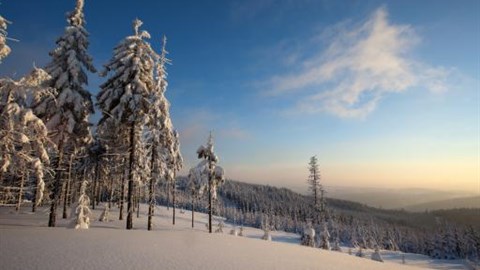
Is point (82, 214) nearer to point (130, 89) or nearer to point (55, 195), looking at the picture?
point (55, 195)

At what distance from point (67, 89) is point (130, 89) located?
397 centimetres

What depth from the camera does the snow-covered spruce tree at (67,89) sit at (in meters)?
21.7

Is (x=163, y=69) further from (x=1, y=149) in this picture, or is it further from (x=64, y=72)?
(x=1, y=149)

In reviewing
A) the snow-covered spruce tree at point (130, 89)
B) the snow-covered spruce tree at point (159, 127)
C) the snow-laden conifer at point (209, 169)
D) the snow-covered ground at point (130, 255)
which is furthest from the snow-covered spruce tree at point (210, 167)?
the snow-covered ground at point (130, 255)

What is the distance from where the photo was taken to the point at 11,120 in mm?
10852

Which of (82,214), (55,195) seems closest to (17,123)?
(82,214)

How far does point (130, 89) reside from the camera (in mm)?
22562

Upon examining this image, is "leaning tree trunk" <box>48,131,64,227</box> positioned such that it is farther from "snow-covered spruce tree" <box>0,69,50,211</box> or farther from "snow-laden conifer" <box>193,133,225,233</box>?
"snow-laden conifer" <box>193,133,225,233</box>

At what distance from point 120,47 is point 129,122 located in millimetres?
5380

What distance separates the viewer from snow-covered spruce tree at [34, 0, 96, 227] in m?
21.7

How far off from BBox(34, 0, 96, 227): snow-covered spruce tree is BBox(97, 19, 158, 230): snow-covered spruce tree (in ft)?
5.04

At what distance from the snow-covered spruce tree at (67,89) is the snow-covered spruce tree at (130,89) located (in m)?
1.54

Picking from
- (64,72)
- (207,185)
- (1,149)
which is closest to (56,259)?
(1,149)

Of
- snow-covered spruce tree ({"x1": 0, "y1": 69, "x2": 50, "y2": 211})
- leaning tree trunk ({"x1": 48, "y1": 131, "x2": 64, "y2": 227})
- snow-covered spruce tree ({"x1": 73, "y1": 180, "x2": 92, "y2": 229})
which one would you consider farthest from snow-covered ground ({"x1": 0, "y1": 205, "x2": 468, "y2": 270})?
leaning tree trunk ({"x1": 48, "y1": 131, "x2": 64, "y2": 227})
